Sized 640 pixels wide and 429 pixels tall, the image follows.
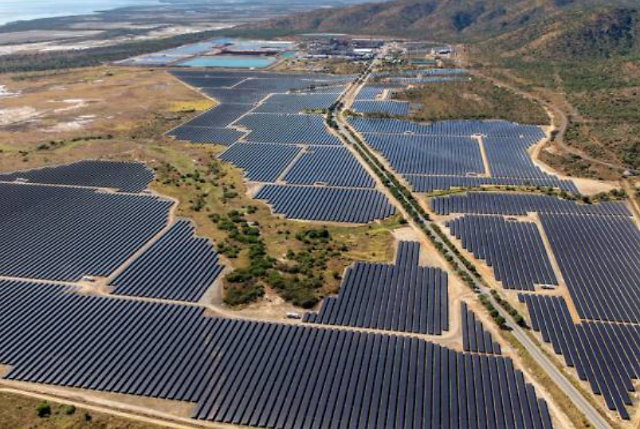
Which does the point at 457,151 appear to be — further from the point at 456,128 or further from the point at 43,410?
the point at 43,410

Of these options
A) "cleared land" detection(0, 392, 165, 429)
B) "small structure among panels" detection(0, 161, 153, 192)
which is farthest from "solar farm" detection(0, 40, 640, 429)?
"cleared land" detection(0, 392, 165, 429)

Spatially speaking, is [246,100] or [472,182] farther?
[246,100]

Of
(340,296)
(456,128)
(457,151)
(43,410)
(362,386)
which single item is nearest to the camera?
(43,410)

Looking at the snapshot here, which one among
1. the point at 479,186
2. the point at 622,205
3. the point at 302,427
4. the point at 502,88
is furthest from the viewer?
the point at 502,88

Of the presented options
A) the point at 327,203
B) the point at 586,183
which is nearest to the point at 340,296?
the point at 327,203

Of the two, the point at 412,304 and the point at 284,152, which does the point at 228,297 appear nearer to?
the point at 412,304

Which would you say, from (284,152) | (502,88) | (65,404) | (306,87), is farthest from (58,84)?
(65,404)
